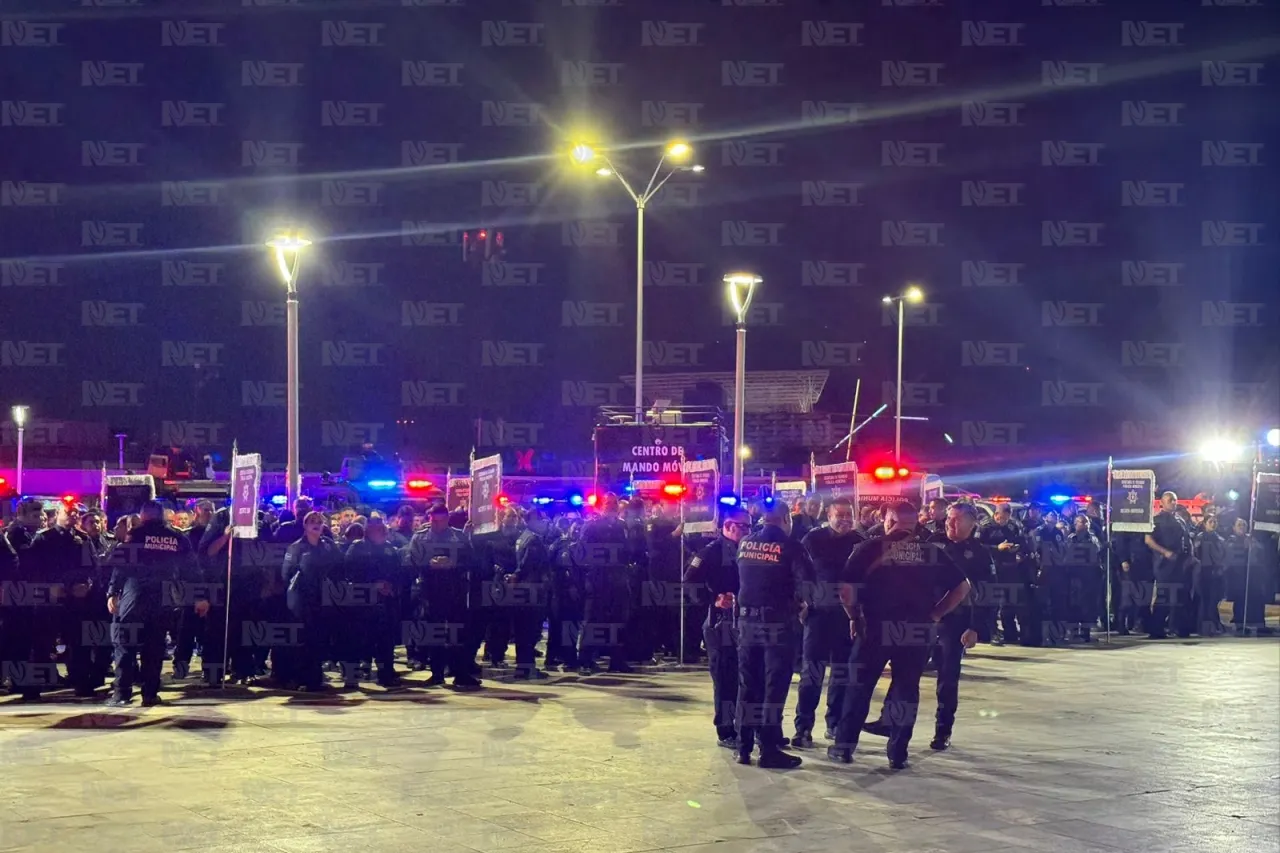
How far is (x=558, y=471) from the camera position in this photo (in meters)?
43.6

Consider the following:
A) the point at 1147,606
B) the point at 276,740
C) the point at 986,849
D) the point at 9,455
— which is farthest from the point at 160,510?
the point at 9,455

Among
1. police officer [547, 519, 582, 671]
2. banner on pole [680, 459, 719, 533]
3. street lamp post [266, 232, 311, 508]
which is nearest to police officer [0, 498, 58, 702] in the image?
police officer [547, 519, 582, 671]

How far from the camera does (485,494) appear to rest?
1702 cm

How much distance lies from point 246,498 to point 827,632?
6757 millimetres

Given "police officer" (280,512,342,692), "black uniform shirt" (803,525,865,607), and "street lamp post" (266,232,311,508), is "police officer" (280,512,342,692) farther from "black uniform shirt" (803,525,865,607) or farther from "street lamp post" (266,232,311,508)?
"street lamp post" (266,232,311,508)

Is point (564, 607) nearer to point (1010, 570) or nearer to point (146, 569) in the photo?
point (146, 569)

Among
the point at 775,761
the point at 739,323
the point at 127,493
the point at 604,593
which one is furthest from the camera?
the point at 739,323

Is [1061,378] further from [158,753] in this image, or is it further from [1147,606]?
[158,753]

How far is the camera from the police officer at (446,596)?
53.2ft

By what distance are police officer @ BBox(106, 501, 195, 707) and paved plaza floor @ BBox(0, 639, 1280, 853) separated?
47 cm

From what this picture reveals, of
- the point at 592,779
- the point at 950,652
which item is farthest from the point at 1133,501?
the point at 592,779

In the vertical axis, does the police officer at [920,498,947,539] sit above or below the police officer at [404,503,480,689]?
above

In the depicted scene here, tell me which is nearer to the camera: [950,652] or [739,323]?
[950,652]

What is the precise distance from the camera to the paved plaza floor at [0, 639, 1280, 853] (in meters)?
8.66
